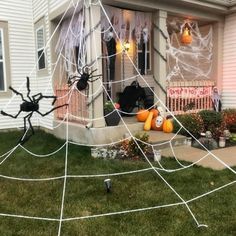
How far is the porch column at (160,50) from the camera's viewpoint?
9.29 metres

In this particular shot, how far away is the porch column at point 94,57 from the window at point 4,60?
430cm

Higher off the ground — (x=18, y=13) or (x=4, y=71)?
(x=18, y=13)

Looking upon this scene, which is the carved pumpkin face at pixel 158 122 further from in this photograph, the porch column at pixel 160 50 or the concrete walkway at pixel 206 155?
the concrete walkway at pixel 206 155

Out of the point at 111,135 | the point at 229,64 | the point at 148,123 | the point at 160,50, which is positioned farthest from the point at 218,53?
the point at 111,135

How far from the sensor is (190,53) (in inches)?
411

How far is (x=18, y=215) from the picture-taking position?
4.41 metres

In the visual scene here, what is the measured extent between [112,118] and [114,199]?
365 cm

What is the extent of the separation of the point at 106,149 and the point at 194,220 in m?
3.61

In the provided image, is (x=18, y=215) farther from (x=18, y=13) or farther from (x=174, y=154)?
(x=18, y=13)

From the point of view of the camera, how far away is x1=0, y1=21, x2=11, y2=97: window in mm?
11186

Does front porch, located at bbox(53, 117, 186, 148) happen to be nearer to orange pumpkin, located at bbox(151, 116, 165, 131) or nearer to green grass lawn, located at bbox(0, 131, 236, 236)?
orange pumpkin, located at bbox(151, 116, 165, 131)

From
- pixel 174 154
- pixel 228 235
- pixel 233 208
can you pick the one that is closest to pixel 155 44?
pixel 174 154

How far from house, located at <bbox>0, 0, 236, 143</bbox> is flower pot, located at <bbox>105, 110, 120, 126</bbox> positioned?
6.1 inches

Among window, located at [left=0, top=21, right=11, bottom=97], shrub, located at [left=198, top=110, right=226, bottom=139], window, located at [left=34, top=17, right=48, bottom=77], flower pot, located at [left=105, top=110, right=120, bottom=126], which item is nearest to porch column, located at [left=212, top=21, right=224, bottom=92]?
shrub, located at [left=198, top=110, right=226, bottom=139]
